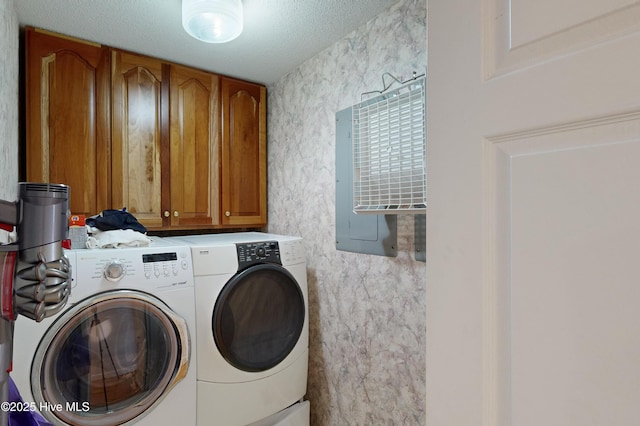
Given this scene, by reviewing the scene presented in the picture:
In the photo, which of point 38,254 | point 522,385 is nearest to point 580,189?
point 522,385

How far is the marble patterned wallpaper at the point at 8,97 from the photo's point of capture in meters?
1.16

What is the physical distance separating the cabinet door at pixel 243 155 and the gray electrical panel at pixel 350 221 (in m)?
0.82

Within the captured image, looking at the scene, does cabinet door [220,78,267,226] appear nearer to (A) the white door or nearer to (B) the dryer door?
(B) the dryer door

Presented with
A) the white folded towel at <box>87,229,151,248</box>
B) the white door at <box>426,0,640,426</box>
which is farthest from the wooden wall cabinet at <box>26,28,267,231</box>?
the white door at <box>426,0,640,426</box>

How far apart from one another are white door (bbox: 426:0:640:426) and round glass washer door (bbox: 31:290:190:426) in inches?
48.6

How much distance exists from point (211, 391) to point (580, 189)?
1679 mm

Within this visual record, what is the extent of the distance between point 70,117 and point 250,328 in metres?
1.44

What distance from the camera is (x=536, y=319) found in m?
0.51

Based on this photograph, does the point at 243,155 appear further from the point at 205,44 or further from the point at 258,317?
the point at 258,317

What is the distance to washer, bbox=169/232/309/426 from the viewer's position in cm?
161

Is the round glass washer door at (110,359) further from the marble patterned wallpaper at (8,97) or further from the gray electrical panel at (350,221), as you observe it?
the gray electrical panel at (350,221)

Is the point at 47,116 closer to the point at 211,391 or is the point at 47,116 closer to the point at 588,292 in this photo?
the point at 211,391

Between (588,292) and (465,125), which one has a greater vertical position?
(465,125)

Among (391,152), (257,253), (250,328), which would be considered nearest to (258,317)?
(250,328)
